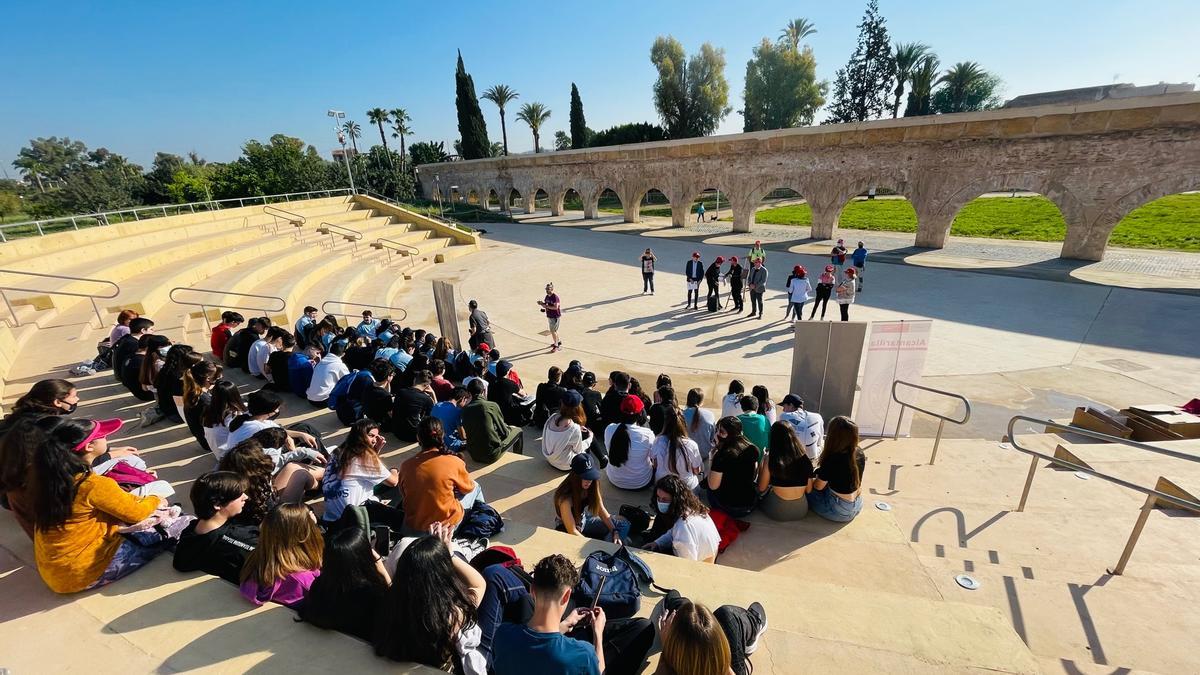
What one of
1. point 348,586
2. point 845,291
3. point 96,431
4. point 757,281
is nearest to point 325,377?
point 96,431

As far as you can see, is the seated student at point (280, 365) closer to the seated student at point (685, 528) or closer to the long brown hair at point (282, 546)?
the long brown hair at point (282, 546)

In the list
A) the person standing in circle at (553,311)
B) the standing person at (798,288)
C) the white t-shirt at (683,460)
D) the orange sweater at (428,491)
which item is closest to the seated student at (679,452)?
the white t-shirt at (683,460)

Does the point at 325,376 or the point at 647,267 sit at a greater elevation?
the point at 325,376

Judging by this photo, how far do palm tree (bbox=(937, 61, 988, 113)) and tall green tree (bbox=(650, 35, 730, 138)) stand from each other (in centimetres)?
2399

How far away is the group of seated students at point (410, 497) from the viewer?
254 centimetres

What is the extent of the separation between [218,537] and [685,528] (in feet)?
11.3

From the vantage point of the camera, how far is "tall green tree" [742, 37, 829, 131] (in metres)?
48.4

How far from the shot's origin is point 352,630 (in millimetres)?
2857

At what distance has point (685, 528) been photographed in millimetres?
3902

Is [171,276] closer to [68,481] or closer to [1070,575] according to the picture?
[68,481]

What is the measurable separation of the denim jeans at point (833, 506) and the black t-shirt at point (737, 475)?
675 millimetres

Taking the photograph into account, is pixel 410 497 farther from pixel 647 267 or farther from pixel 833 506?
pixel 647 267

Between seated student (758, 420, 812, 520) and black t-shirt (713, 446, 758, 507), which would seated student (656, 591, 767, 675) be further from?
seated student (758, 420, 812, 520)

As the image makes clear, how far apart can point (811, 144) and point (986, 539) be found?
2313 cm
